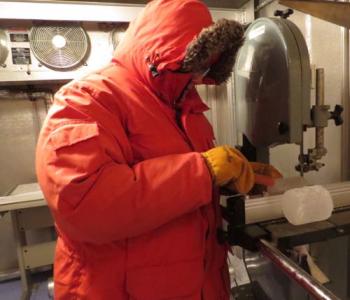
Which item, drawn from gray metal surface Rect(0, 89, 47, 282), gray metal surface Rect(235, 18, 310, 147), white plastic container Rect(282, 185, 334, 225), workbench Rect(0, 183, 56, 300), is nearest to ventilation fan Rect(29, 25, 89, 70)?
gray metal surface Rect(0, 89, 47, 282)

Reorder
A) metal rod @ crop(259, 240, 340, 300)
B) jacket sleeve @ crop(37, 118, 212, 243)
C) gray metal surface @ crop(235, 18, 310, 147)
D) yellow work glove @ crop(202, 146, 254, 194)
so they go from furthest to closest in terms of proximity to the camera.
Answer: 1. gray metal surface @ crop(235, 18, 310, 147)
2. yellow work glove @ crop(202, 146, 254, 194)
3. jacket sleeve @ crop(37, 118, 212, 243)
4. metal rod @ crop(259, 240, 340, 300)

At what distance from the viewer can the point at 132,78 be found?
87cm

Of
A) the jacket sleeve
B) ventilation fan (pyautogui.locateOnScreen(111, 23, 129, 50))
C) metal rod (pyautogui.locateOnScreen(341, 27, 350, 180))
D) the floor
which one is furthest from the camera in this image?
ventilation fan (pyautogui.locateOnScreen(111, 23, 129, 50))

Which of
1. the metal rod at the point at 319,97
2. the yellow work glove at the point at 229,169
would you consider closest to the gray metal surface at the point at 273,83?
the metal rod at the point at 319,97

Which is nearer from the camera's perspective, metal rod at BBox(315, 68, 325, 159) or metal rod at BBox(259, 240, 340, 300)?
metal rod at BBox(259, 240, 340, 300)

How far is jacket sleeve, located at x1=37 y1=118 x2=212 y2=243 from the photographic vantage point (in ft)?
2.19

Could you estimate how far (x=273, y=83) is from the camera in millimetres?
1046

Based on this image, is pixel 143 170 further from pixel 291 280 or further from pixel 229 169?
pixel 291 280

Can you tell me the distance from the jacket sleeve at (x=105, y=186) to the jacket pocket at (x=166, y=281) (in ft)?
0.42

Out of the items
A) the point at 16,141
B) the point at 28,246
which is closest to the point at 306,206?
the point at 28,246

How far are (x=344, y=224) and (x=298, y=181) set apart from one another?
277 mm

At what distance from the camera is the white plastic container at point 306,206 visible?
84cm

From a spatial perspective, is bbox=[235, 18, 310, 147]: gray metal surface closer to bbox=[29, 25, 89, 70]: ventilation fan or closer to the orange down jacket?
the orange down jacket

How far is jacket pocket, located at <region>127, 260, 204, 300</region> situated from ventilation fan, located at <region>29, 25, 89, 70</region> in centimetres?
185
